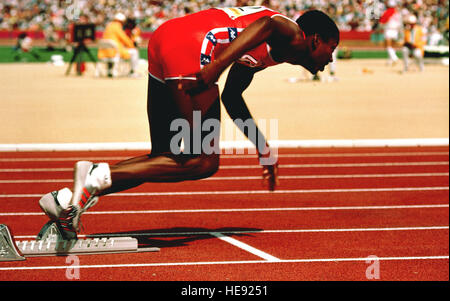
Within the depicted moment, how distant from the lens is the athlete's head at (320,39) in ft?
10.6

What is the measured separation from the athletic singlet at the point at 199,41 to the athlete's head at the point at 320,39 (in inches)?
7.4

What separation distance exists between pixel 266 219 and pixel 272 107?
688 cm

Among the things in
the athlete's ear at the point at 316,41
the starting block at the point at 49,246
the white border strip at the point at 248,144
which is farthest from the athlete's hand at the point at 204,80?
the white border strip at the point at 248,144

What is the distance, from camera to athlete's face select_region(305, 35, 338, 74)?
3.26 m

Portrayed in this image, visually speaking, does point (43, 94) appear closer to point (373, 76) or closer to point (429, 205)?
point (373, 76)

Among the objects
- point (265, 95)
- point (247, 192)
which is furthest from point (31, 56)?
point (247, 192)

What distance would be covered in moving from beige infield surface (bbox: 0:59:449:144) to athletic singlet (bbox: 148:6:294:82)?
7.42m

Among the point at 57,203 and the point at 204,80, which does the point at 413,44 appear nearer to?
the point at 57,203

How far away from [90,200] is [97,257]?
6.91 feet

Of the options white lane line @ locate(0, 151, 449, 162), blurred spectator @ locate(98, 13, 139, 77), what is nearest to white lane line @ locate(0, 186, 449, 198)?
white lane line @ locate(0, 151, 449, 162)

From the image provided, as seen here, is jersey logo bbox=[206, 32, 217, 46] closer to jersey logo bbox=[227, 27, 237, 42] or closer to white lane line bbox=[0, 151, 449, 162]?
jersey logo bbox=[227, 27, 237, 42]

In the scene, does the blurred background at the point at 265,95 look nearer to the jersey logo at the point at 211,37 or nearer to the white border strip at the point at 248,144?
the white border strip at the point at 248,144

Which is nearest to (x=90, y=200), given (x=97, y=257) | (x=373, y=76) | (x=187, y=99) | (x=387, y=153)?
(x=187, y=99)

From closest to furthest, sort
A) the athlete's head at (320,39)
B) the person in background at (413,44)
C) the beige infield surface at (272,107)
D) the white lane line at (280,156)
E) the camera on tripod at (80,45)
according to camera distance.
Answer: the athlete's head at (320,39), the white lane line at (280,156), the beige infield surface at (272,107), the camera on tripod at (80,45), the person in background at (413,44)
